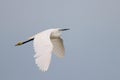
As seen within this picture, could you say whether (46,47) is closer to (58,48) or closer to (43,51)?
(43,51)

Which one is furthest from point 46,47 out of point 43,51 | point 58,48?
point 58,48

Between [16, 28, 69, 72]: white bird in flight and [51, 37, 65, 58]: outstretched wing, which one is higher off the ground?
[16, 28, 69, 72]: white bird in flight

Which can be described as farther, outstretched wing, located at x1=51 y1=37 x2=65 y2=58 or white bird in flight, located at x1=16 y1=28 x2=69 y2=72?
outstretched wing, located at x1=51 y1=37 x2=65 y2=58

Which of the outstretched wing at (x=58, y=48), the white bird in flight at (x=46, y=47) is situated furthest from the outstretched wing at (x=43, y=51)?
the outstretched wing at (x=58, y=48)

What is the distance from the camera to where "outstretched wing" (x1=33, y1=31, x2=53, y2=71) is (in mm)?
5039

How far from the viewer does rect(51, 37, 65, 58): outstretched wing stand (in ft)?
22.4

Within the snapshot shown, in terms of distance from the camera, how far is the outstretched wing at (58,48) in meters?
6.83

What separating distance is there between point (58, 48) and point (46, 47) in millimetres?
1465

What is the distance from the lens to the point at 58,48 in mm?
6887

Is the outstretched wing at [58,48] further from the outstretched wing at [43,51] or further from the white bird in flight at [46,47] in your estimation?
the outstretched wing at [43,51]

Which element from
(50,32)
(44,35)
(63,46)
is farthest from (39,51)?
(63,46)

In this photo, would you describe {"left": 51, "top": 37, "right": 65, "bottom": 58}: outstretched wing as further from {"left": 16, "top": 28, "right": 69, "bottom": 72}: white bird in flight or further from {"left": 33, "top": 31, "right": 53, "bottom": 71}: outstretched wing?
{"left": 33, "top": 31, "right": 53, "bottom": 71}: outstretched wing

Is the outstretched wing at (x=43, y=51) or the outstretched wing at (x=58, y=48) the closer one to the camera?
the outstretched wing at (x=43, y=51)

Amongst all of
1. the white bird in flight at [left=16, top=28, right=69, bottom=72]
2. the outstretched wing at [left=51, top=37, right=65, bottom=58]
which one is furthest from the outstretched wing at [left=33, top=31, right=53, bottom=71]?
the outstretched wing at [left=51, top=37, right=65, bottom=58]
